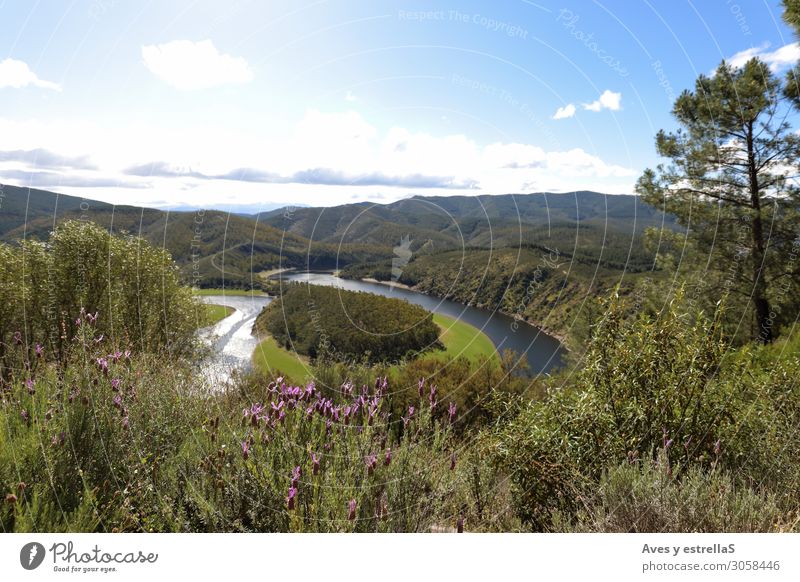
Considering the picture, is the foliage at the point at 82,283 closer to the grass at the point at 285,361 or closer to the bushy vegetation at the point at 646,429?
the grass at the point at 285,361

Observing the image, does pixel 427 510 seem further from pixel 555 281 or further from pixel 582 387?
pixel 555 281

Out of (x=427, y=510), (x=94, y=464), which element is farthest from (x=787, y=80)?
(x=94, y=464)

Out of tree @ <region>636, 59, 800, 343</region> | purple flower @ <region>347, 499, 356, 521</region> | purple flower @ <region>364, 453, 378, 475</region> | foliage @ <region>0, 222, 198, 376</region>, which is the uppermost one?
tree @ <region>636, 59, 800, 343</region>

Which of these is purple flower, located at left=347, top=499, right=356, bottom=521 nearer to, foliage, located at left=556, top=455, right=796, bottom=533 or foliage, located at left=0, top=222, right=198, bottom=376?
foliage, located at left=556, top=455, right=796, bottom=533

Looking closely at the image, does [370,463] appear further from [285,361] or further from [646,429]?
[285,361]

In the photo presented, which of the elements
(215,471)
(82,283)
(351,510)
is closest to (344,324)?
(215,471)

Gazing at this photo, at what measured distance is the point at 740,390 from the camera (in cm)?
563

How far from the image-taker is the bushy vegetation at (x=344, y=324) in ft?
29.8

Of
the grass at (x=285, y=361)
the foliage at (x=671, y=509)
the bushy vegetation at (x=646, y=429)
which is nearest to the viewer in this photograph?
the foliage at (x=671, y=509)

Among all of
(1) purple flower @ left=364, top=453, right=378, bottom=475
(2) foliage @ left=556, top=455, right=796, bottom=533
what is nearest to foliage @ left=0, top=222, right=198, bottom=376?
(1) purple flower @ left=364, top=453, right=378, bottom=475

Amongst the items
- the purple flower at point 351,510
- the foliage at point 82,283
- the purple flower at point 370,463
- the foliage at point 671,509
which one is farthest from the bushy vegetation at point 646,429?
Answer: the foliage at point 82,283

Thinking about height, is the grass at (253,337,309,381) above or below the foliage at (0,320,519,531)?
below

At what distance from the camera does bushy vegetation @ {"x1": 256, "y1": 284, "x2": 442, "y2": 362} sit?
909cm

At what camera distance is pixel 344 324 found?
395 inches
